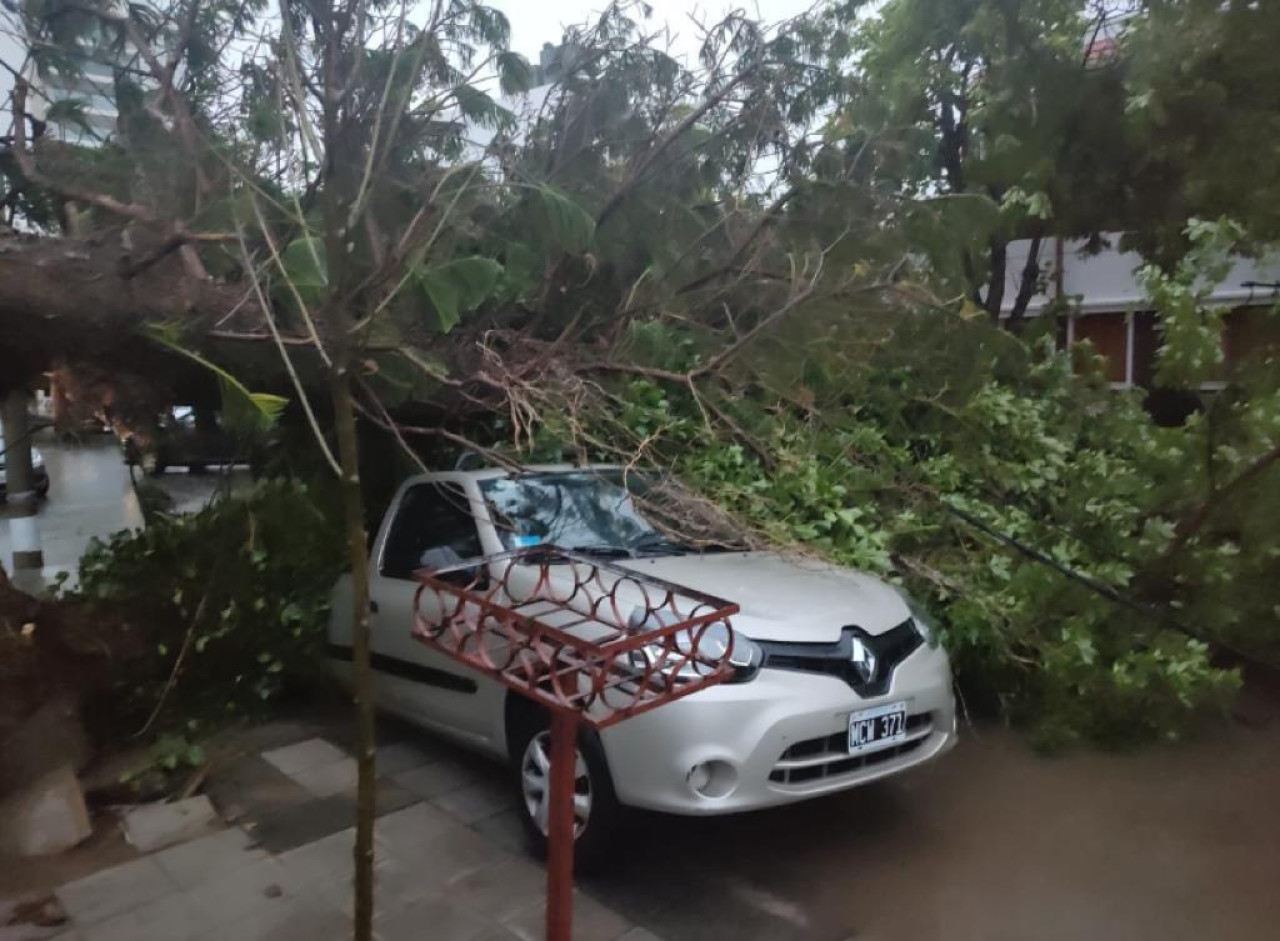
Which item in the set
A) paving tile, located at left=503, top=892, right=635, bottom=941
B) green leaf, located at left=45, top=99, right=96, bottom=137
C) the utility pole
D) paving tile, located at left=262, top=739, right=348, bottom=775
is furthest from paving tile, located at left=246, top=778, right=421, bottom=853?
the utility pole

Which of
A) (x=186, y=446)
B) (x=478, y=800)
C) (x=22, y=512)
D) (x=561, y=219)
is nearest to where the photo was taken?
(x=478, y=800)

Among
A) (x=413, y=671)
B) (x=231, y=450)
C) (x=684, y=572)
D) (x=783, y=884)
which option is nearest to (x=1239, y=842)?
(x=783, y=884)

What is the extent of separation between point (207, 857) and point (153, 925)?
0.50m

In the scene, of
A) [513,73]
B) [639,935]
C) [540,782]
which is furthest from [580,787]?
[513,73]

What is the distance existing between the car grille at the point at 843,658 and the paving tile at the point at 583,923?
1.05 meters

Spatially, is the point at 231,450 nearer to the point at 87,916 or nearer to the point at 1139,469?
the point at 87,916

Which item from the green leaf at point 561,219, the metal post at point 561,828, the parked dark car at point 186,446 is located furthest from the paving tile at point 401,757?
the green leaf at point 561,219

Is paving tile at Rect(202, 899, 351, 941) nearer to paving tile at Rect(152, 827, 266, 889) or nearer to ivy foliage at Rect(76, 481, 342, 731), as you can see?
paving tile at Rect(152, 827, 266, 889)

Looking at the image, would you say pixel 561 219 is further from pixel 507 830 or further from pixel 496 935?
pixel 496 935

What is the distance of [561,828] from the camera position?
105 inches

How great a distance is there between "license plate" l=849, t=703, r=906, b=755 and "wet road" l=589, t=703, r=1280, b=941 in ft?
1.84

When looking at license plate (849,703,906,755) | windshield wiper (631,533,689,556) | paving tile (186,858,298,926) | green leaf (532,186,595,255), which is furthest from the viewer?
green leaf (532,186,595,255)

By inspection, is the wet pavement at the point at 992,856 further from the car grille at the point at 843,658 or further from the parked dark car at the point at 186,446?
the parked dark car at the point at 186,446

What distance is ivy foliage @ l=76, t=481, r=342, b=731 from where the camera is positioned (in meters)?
5.26
